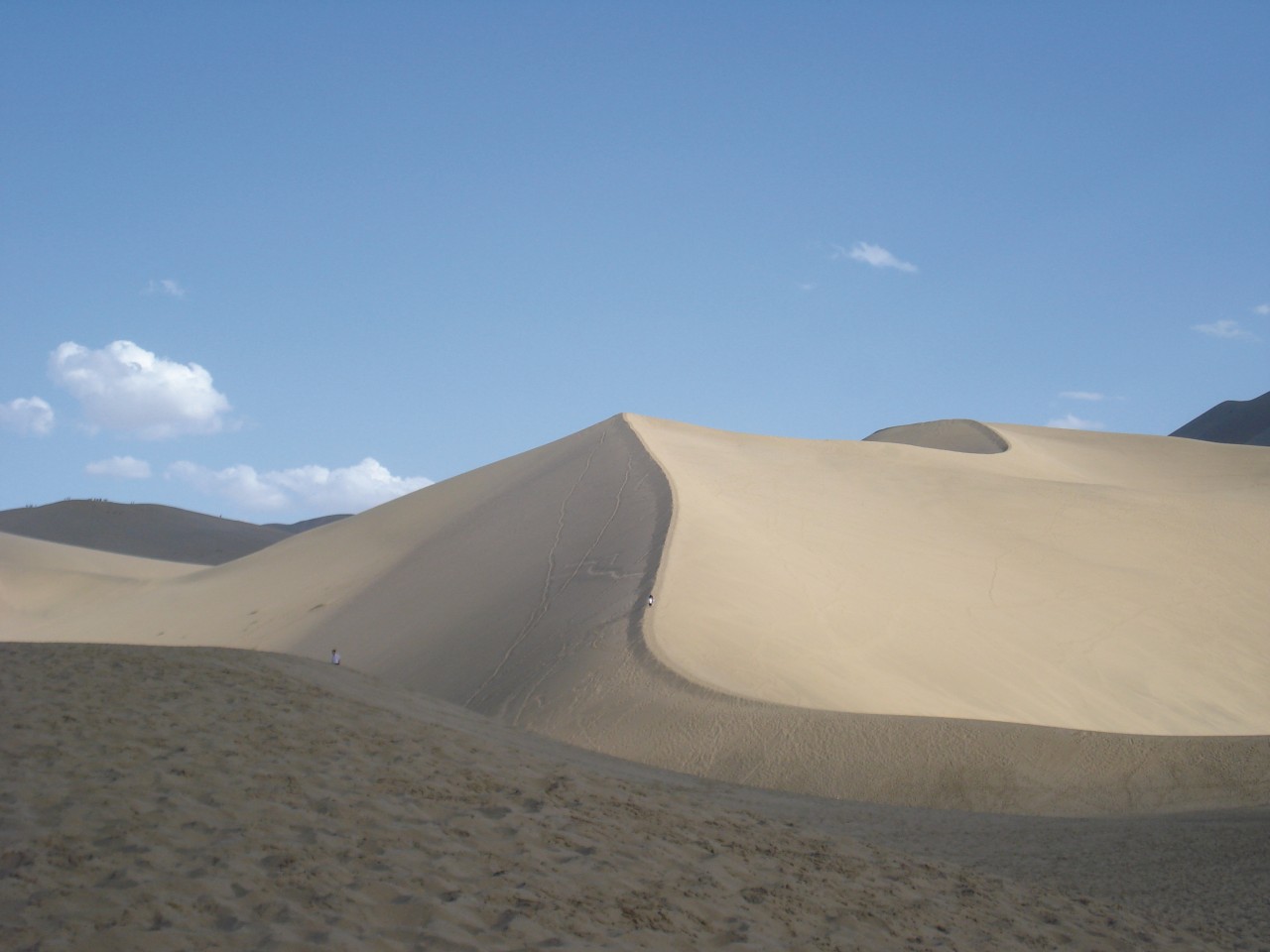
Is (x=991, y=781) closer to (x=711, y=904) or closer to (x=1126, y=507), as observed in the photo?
(x=711, y=904)

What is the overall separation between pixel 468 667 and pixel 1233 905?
12093 millimetres

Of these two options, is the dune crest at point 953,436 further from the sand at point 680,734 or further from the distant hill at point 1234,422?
the distant hill at point 1234,422

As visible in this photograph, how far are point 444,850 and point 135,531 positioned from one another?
48.2m

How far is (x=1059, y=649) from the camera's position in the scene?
19453 mm

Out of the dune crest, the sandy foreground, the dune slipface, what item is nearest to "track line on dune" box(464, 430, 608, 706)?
the dune slipface

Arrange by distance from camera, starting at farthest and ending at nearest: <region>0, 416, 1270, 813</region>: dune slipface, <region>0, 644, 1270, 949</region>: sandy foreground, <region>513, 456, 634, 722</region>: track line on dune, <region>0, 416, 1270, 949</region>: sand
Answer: <region>513, 456, 634, 722</region>: track line on dune, <region>0, 416, 1270, 813</region>: dune slipface, <region>0, 416, 1270, 949</region>: sand, <region>0, 644, 1270, 949</region>: sandy foreground

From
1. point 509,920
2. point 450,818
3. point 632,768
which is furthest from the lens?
point 632,768

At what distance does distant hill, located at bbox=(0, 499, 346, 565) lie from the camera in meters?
47.0

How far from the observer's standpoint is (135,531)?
49.3 m

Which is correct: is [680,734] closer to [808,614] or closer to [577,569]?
[808,614]

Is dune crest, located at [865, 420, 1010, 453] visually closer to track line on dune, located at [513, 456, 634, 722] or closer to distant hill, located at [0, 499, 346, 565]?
track line on dune, located at [513, 456, 634, 722]

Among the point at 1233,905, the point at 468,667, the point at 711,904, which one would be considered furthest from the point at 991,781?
the point at 468,667

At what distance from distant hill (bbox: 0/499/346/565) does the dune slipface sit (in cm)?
1253

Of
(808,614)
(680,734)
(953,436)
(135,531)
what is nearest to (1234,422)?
(953,436)
